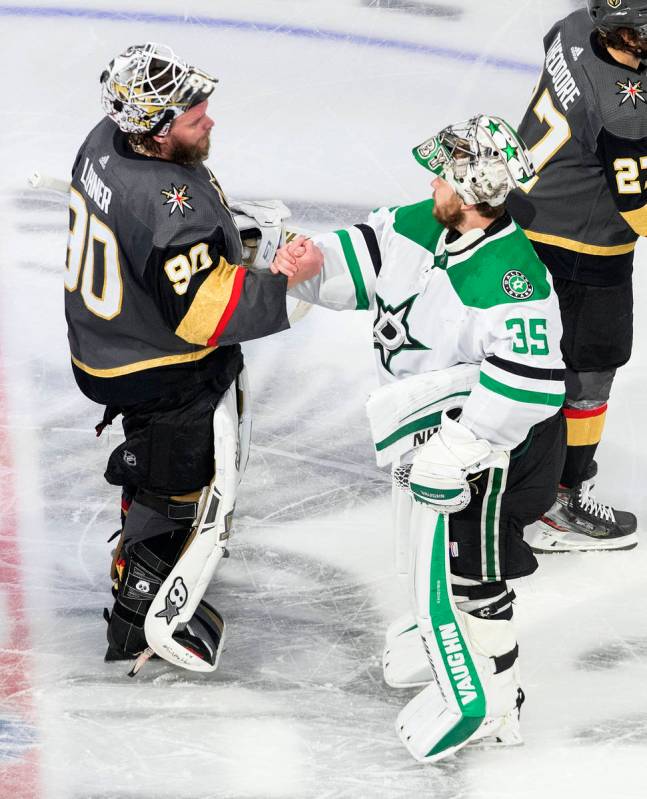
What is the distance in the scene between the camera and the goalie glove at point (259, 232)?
2963 millimetres

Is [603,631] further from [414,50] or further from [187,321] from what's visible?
[414,50]

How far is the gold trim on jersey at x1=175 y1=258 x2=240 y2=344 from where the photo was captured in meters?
2.63

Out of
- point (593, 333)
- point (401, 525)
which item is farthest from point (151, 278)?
point (593, 333)

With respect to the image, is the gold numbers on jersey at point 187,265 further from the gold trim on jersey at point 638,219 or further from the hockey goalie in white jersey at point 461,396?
the gold trim on jersey at point 638,219

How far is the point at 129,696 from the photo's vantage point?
10.2 feet

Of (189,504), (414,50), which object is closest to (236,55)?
(414,50)

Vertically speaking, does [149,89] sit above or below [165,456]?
above

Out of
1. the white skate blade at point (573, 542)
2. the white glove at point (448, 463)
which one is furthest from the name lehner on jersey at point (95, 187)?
the white skate blade at point (573, 542)

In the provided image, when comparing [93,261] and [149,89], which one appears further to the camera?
[93,261]

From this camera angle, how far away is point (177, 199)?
8.64ft

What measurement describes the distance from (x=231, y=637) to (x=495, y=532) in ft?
2.99

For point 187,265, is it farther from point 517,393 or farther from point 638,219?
point 638,219

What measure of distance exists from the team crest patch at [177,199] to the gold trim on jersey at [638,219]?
111 cm

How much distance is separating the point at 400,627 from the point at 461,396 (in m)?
0.88
